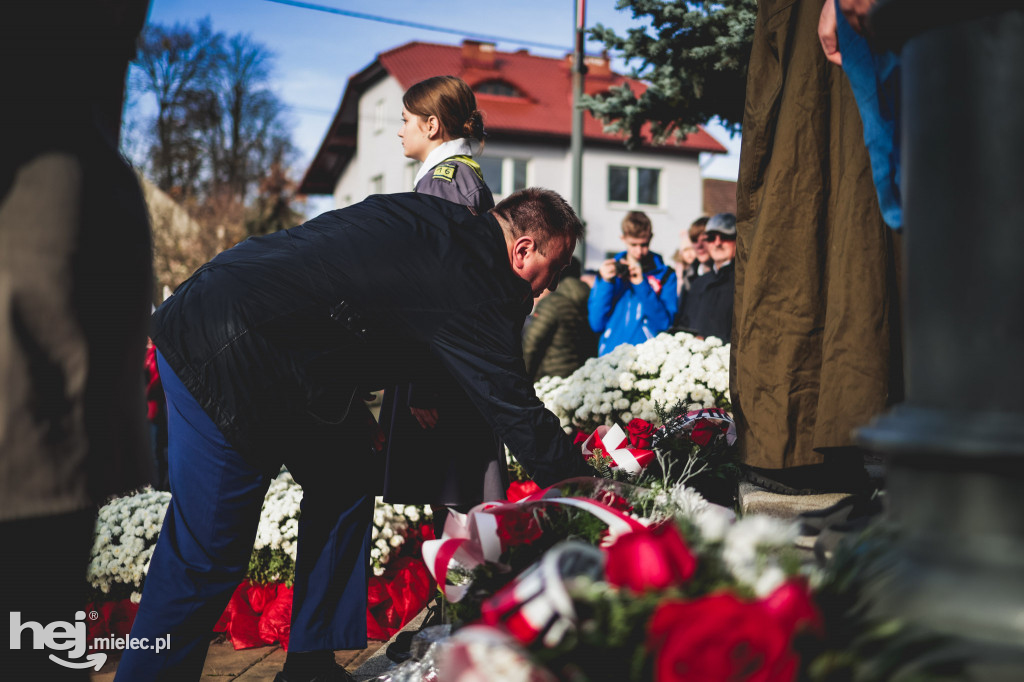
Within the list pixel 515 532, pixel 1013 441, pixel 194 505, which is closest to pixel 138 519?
pixel 194 505

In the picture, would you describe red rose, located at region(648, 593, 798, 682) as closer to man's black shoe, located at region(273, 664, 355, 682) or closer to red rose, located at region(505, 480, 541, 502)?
man's black shoe, located at region(273, 664, 355, 682)

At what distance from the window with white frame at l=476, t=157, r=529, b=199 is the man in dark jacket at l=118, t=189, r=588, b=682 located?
97.5ft

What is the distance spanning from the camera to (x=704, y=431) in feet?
11.3

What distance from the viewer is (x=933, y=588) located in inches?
41.5


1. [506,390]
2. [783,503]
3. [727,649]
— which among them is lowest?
[783,503]

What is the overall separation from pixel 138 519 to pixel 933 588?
14.5 feet

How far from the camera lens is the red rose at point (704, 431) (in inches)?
134

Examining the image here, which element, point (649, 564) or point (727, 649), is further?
point (649, 564)

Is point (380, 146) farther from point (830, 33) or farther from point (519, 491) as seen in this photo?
point (830, 33)

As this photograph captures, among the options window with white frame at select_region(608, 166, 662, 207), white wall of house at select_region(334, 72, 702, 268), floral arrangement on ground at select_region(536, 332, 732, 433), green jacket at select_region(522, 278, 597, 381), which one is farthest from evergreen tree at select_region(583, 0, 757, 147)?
window with white frame at select_region(608, 166, 662, 207)

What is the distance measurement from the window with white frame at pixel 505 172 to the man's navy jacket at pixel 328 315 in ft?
97.7

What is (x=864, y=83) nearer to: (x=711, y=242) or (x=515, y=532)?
(x=515, y=532)

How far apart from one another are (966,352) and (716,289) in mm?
4672

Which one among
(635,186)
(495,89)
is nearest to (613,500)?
(635,186)
